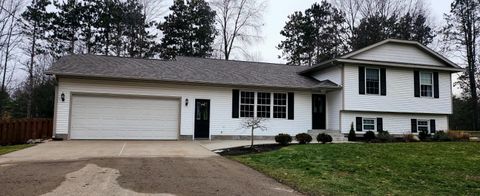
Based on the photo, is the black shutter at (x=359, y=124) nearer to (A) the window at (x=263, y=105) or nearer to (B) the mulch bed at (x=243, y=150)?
(A) the window at (x=263, y=105)

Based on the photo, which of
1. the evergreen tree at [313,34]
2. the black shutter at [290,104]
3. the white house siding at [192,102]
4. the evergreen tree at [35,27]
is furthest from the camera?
the evergreen tree at [313,34]

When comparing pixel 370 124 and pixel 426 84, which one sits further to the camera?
pixel 426 84

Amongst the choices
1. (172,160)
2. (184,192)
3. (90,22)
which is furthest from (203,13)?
(184,192)

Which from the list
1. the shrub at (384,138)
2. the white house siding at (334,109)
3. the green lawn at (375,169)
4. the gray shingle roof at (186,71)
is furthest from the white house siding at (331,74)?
the green lawn at (375,169)

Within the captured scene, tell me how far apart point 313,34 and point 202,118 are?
2238 centimetres

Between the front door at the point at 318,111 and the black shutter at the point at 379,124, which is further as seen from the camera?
the front door at the point at 318,111

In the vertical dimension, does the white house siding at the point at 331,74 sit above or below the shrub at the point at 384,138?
above

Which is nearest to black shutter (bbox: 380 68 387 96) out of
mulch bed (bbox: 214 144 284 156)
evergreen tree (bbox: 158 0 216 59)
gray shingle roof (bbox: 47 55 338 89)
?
gray shingle roof (bbox: 47 55 338 89)

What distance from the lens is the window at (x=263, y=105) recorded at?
60.4 feet

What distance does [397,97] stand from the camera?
61.6 ft

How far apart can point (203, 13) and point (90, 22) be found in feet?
31.7

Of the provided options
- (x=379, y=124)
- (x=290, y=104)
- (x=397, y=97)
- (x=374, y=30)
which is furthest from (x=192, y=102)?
(x=374, y=30)

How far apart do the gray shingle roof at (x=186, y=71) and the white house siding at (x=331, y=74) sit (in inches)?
13.1

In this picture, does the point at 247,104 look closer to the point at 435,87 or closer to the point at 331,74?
the point at 331,74
